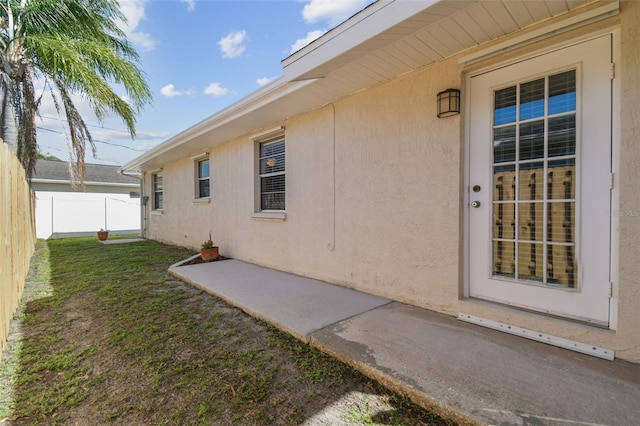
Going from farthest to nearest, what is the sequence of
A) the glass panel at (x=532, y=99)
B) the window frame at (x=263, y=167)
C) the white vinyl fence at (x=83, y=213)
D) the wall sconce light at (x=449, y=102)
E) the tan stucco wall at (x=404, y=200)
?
the white vinyl fence at (x=83, y=213) → the window frame at (x=263, y=167) → the wall sconce light at (x=449, y=102) → the glass panel at (x=532, y=99) → the tan stucco wall at (x=404, y=200)

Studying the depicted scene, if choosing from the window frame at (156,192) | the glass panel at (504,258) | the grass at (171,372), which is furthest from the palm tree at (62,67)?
the glass panel at (504,258)

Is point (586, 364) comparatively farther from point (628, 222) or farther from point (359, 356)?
point (359, 356)

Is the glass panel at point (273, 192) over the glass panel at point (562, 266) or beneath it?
over

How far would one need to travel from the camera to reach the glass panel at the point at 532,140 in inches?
105

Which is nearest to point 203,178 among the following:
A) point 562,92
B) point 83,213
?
point 562,92

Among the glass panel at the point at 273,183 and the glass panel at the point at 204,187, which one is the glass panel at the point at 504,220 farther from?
the glass panel at the point at 204,187

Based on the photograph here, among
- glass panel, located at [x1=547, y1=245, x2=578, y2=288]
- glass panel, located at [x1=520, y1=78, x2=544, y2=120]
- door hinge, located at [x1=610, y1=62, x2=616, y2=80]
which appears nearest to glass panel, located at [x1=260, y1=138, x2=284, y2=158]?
glass panel, located at [x1=520, y1=78, x2=544, y2=120]

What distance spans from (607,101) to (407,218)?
1.92 m

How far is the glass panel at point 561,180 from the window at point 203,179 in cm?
762

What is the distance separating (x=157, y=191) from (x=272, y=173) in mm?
7873

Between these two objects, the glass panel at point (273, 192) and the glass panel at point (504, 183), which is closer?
the glass panel at point (504, 183)

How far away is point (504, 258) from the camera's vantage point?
292 cm

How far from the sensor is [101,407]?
6.70ft

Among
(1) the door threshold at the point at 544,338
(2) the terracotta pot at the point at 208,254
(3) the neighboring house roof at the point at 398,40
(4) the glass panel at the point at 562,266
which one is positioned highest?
(3) the neighboring house roof at the point at 398,40
